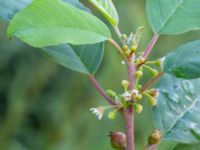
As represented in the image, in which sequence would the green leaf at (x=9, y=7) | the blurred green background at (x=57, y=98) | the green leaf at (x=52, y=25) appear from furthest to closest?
the blurred green background at (x=57, y=98) → the green leaf at (x=9, y=7) → the green leaf at (x=52, y=25)

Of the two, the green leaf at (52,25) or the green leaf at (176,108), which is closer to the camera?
the green leaf at (52,25)

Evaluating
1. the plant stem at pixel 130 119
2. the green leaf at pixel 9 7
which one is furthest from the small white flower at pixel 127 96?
the green leaf at pixel 9 7

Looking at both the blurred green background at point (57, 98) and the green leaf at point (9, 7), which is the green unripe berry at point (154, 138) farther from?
the blurred green background at point (57, 98)

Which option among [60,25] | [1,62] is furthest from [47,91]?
[60,25]

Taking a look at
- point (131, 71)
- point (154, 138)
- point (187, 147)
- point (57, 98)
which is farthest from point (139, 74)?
point (57, 98)

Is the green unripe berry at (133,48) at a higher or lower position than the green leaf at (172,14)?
higher
